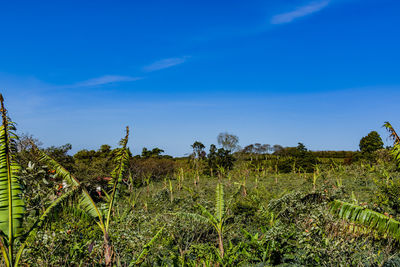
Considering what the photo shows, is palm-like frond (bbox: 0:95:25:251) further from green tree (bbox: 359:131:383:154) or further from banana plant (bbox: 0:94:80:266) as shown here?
green tree (bbox: 359:131:383:154)

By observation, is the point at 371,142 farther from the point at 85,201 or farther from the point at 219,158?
the point at 85,201

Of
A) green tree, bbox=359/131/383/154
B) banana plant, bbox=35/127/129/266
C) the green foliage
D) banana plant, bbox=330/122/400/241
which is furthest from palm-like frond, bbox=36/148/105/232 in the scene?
green tree, bbox=359/131/383/154

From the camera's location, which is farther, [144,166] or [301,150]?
[301,150]

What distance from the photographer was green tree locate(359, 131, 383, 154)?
29.8 meters

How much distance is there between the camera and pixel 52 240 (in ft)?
16.8

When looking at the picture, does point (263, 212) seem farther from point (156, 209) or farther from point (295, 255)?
point (156, 209)

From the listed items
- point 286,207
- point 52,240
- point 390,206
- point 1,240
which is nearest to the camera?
point 1,240

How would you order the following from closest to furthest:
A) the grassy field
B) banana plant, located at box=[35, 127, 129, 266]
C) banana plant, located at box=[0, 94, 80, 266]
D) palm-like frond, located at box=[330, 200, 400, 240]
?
banana plant, located at box=[0, 94, 80, 266]
banana plant, located at box=[35, 127, 129, 266]
the grassy field
palm-like frond, located at box=[330, 200, 400, 240]

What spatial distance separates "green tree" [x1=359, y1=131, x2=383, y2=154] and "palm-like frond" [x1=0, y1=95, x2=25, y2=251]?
3236 cm

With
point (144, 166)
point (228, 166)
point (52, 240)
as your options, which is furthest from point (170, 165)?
point (52, 240)

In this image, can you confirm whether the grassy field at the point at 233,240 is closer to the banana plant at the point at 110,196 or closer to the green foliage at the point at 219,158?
the banana plant at the point at 110,196

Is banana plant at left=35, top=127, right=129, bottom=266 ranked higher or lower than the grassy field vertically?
higher

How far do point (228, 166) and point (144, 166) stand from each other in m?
8.29

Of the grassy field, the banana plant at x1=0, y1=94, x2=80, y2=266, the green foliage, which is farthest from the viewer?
the green foliage
